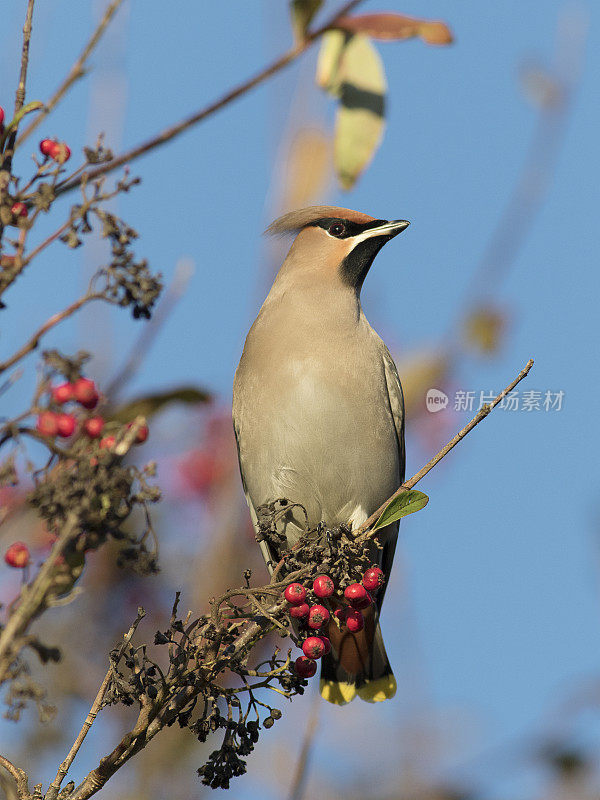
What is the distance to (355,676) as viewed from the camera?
13.9 feet

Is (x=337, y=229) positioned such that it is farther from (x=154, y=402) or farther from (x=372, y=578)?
(x=154, y=402)

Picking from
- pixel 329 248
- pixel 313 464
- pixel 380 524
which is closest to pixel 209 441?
pixel 313 464

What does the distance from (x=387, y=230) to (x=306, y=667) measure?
2.11 meters

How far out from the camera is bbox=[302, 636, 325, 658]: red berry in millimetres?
2549

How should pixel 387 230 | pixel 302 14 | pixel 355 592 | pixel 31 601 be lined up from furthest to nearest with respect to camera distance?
pixel 387 230
pixel 355 592
pixel 302 14
pixel 31 601

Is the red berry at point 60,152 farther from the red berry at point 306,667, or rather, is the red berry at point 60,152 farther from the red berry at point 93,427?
the red berry at point 306,667

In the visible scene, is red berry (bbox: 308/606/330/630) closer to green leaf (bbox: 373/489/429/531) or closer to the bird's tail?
green leaf (bbox: 373/489/429/531)

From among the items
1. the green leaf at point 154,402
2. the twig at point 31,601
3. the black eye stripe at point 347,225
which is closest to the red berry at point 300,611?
the green leaf at point 154,402

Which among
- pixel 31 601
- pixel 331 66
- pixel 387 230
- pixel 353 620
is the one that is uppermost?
pixel 387 230

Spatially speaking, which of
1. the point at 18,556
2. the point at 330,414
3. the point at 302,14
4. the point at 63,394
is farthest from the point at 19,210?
the point at 330,414

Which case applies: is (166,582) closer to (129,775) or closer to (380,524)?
(129,775)

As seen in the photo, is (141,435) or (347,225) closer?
(141,435)

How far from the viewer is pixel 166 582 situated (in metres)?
3.64

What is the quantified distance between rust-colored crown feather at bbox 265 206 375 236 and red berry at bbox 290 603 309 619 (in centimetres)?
221
